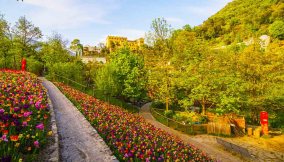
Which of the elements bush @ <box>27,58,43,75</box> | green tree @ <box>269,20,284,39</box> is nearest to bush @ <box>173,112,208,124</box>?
bush @ <box>27,58,43,75</box>

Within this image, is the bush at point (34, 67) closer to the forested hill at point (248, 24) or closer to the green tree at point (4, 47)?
the green tree at point (4, 47)

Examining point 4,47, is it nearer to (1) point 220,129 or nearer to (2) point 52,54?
(2) point 52,54

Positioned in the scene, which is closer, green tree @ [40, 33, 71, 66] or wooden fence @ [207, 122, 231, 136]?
wooden fence @ [207, 122, 231, 136]

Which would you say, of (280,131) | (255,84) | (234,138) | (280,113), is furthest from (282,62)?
(234,138)

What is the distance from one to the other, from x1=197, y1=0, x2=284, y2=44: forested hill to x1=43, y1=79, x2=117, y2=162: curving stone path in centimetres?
7255

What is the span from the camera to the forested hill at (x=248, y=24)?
8012 centimetres

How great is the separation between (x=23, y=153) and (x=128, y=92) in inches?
1058

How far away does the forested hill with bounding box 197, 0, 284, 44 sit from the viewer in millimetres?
80125

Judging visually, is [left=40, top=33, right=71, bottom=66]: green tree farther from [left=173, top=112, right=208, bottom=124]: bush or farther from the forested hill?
the forested hill

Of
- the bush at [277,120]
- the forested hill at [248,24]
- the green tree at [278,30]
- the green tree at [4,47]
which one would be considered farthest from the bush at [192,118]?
the green tree at [278,30]

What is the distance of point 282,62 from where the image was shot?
26219 mm

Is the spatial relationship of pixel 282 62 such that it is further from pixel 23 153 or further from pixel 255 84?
pixel 23 153

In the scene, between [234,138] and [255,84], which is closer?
[234,138]

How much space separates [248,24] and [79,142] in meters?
101
